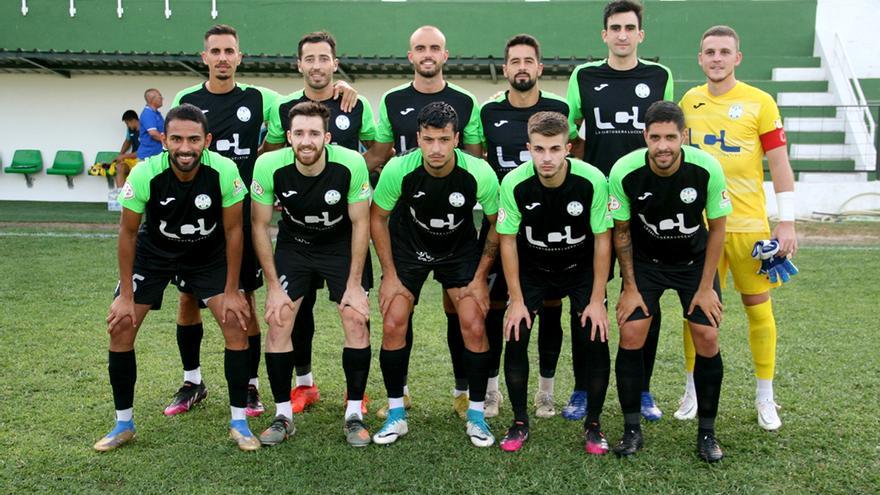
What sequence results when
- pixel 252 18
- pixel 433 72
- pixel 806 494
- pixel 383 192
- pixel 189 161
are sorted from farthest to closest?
pixel 252 18 → pixel 433 72 → pixel 383 192 → pixel 189 161 → pixel 806 494

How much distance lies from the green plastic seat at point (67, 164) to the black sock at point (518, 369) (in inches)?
591

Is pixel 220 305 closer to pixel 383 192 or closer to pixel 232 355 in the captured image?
pixel 232 355

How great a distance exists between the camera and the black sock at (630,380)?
4.07 m

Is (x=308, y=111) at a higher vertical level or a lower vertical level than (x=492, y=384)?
higher

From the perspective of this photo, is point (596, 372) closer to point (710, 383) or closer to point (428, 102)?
point (710, 383)

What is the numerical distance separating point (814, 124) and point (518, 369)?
1291cm

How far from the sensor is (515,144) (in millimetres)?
4594

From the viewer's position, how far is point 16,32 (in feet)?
53.3

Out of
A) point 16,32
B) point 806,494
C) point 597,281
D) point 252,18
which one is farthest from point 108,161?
point 806,494

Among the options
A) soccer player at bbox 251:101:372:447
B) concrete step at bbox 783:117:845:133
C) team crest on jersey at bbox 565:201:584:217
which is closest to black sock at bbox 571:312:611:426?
team crest on jersey at bbox 565:201:584:217

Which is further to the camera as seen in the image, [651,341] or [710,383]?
[651,341]

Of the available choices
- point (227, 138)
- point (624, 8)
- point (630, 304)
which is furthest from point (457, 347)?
point (624, 8)

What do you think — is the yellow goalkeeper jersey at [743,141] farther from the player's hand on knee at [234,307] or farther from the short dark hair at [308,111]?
the player's hand on knee at [234,307]

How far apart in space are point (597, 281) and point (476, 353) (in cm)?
75
